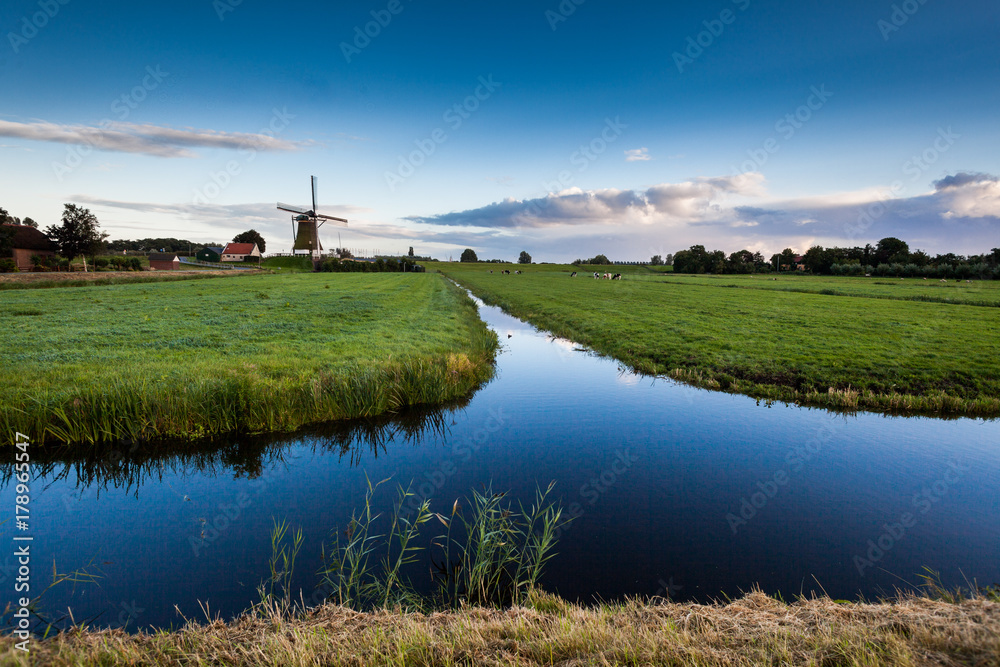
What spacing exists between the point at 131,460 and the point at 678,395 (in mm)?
13019

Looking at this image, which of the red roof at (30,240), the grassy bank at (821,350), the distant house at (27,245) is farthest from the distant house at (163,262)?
the grassy bank at (821,350)

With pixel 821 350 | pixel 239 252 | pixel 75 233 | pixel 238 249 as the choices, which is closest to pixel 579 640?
pixel 821 350

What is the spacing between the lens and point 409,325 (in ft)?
70.0

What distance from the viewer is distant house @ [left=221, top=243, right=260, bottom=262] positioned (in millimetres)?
123250

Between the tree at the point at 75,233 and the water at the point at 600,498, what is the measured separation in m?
75.3

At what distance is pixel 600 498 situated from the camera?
697 cm

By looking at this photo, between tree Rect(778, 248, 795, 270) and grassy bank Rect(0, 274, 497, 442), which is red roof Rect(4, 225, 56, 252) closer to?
grassy bank Rect(0, 274, 497, 442)

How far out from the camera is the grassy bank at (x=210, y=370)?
8.90 metres

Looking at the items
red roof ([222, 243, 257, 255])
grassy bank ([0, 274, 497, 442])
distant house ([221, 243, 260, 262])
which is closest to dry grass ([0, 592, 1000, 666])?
grassy bank ([0, 274, 497, 442])

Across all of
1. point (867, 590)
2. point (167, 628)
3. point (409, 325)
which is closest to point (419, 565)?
point (167, 628)

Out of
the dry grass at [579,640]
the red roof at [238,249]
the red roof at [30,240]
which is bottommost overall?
the dry grass at [579,640]

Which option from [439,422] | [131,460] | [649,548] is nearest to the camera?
[649,548]

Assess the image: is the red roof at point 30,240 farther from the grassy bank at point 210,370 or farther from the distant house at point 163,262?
the grassy bank at point 210,370

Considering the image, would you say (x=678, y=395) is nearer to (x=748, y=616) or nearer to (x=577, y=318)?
(x=748, y=616)
